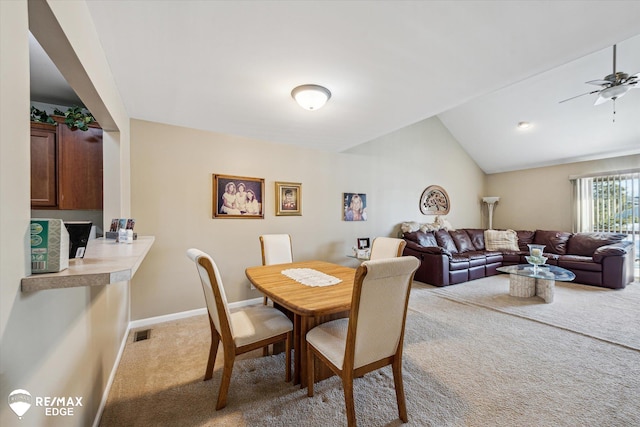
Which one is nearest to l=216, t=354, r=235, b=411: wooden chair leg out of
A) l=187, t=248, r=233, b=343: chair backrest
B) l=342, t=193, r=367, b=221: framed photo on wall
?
l=187, t=248, r=233, b=343: chair backrest

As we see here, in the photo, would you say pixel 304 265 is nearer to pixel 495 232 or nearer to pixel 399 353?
pixel 399 353

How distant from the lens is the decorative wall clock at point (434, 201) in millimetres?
5574

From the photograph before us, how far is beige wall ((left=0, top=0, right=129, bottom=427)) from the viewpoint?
69 cm

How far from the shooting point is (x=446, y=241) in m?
5.18

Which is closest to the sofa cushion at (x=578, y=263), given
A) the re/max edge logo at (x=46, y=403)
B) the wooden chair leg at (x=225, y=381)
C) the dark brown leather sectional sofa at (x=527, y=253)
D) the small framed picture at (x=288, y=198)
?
the dark brown leather sectional sofa at (x=527, y=253)

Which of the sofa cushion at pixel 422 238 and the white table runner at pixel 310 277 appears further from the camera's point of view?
the sofa cushion at pixel 422 238

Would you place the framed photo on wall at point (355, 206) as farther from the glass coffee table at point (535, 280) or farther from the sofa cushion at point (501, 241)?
A: the sofa cushion at point (501, 241)

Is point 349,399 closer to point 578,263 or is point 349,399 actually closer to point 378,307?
point 378,307

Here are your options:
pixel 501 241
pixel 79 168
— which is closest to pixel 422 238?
pixel 501 241

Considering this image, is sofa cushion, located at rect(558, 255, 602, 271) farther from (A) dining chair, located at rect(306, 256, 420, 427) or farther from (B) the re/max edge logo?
(B) the re/max edge logo

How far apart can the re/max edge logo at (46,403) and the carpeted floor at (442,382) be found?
56 centimetres

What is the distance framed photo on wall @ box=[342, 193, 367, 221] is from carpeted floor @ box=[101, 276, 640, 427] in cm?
204

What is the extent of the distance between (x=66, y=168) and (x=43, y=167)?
159mm

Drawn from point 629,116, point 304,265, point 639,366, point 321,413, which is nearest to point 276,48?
point 304,265
